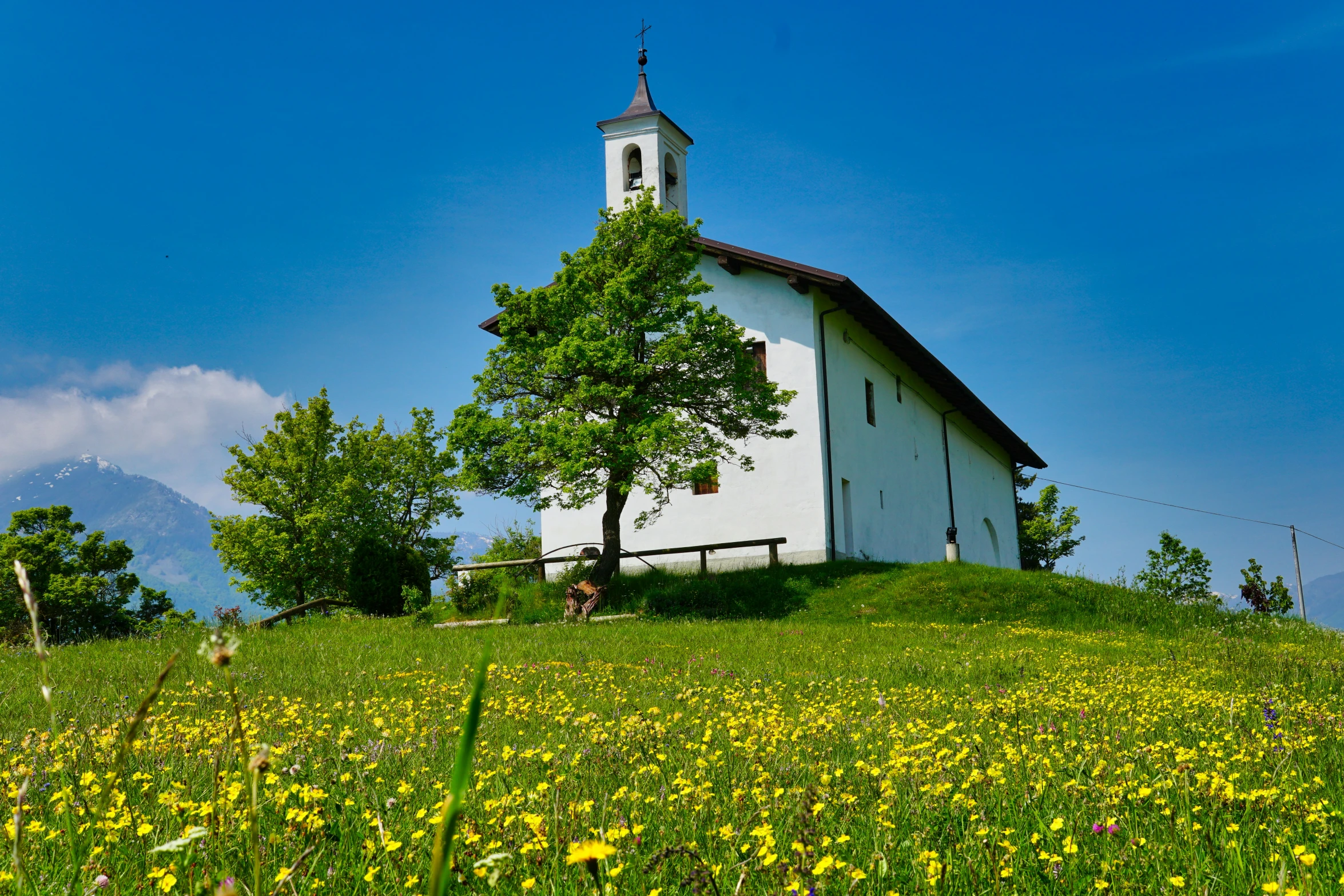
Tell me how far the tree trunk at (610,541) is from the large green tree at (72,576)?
23.5 meters

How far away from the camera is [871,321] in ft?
88.8

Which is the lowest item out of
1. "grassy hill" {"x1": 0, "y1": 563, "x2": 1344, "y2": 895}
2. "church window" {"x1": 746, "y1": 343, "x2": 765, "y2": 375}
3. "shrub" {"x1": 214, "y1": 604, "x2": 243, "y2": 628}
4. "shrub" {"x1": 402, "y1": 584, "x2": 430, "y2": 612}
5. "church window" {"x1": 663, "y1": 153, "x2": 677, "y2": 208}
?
"grassy hill" {"x1": 0, "y1": 563, "x2": 1344, "y2": 895}

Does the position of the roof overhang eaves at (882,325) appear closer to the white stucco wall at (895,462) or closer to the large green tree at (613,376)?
the white stucco wall at (895,462)

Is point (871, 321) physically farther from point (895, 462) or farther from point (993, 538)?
Result: point (993, 538)

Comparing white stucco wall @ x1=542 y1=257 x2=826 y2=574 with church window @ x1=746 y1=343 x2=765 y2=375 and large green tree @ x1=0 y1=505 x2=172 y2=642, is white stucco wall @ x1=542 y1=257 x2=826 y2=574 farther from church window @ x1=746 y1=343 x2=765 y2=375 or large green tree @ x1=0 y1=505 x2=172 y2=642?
large green tree @ x1=0 y1=505 x2=172 y2=642

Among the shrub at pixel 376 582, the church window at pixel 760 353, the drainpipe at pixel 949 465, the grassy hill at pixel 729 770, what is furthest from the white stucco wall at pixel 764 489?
the grassy hill at pixel 729 770

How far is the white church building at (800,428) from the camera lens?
77.6 ft

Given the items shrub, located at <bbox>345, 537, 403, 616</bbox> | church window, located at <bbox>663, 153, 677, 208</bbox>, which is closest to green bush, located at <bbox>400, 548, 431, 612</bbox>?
shrub, located at <bbox>345, 537, 403, 616</bbox>

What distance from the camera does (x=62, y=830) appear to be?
3.46 meters

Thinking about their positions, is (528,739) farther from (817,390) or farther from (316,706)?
(817,390)

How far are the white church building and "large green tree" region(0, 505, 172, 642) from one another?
21.7 metres

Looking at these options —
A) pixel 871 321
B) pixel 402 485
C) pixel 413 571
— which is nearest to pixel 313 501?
pixel 402 485

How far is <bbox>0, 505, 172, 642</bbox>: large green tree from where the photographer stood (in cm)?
3597

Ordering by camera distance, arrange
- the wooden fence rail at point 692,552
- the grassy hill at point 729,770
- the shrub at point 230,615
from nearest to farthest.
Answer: the grassy hill at point 729,770 → the shrub at point 230,615 → the wooden fence rail at point 692,552
